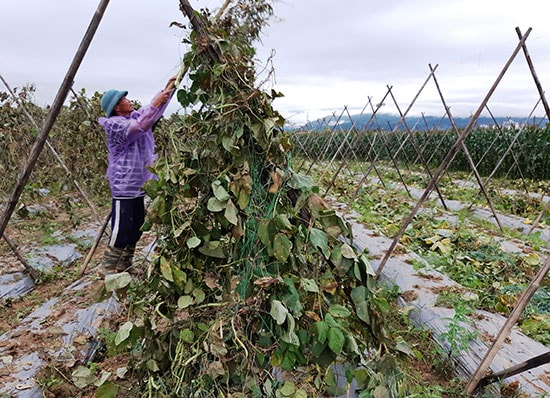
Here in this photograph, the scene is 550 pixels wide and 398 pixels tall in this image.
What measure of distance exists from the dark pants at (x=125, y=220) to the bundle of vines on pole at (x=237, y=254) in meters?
1.68

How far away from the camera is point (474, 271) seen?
3875mm

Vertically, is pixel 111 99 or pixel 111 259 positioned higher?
pixel 111 99

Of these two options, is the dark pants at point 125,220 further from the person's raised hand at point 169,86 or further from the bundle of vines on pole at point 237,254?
the bundle of vines on pole at point 237,254

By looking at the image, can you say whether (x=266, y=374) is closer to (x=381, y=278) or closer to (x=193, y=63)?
(x=193, y=63)

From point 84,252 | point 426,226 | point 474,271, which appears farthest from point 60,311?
point 426,226

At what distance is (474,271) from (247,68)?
3.41 m

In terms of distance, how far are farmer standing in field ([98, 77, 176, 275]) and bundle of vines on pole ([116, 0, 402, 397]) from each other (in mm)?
1370

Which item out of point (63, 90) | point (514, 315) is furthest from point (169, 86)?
point (514, 315)

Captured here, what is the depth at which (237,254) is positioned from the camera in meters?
1.55

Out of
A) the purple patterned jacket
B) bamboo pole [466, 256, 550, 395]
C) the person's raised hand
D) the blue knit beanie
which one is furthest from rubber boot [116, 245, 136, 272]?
bamboo pole [466, 256, 550, 395]

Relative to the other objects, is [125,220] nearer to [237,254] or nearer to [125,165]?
[125,165]

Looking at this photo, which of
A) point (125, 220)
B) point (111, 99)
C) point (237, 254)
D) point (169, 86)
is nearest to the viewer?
point (237, 254)

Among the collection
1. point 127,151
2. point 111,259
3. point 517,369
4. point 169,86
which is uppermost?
point 169,86

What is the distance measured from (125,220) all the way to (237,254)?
1.93 meters
